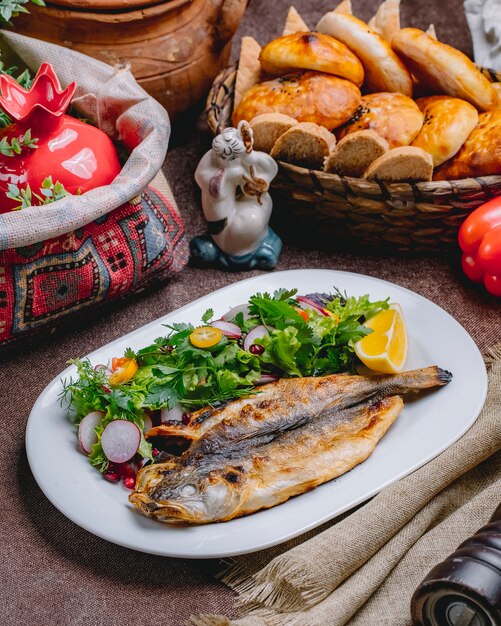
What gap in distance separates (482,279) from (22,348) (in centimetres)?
117

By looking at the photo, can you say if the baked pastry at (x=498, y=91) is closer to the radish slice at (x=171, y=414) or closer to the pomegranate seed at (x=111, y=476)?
the radish slice at (x=171, y=414)

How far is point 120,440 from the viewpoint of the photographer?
4.90 feet

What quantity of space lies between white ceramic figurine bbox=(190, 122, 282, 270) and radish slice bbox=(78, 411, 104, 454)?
0.69 m

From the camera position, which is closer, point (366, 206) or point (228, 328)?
point (228, 328)

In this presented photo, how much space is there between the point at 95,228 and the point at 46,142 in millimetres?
225

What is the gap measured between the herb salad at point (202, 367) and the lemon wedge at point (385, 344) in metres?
0.02

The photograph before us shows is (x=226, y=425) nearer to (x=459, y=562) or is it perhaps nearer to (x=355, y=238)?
(x=459, y=562)

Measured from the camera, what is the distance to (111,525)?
1.38 meters

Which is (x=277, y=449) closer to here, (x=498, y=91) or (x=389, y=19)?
(x=498, y=91)

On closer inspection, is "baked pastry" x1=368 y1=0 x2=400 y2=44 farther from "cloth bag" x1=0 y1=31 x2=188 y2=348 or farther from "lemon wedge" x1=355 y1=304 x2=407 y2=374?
"lemon wedge" x1=355 y1=304 x2=407 y2=374

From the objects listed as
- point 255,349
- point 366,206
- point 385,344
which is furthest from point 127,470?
point 366,206

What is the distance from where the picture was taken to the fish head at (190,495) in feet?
4.43

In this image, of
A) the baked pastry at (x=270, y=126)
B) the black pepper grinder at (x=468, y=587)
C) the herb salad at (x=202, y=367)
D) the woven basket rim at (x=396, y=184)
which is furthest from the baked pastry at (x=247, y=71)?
the black pepper grinder at (x=468, y=587)

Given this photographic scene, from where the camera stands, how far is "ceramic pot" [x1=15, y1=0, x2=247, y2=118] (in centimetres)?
211
